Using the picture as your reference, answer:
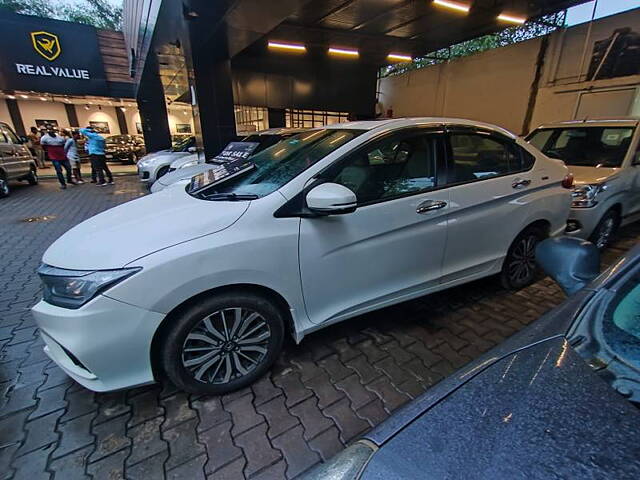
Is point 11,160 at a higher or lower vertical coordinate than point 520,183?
lower

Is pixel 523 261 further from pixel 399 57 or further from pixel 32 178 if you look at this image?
pixel 32 178

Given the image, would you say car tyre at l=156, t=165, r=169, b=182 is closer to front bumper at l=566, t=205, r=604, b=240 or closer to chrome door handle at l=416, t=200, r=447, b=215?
chrome door handle at l=416, t=200, r=447, b=215

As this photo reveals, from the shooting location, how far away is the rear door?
2500mm

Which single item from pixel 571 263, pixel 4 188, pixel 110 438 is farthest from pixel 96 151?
pixel 571 263

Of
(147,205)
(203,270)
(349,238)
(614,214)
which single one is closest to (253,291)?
(203,270)

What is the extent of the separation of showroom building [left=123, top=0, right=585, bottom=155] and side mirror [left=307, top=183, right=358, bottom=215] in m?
4.45

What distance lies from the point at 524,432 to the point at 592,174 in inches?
175

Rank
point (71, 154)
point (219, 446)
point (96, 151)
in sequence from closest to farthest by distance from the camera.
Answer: point (219, 446)
point (96, 151)
point (71, 154)

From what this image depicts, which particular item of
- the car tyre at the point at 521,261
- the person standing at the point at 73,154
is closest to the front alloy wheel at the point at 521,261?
the car tyre at the point at 521,261

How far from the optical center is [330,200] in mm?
1791

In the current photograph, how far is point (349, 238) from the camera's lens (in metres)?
2.04

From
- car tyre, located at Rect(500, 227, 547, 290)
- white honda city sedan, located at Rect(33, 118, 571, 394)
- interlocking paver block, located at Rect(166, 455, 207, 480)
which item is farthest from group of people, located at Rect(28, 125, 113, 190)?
car tyre, located at Rect(500, 227, 547, 290)

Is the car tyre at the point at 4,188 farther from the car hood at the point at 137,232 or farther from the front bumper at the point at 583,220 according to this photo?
the front bumper at the point at 583,220

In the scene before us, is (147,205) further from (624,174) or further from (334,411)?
(624,174)
